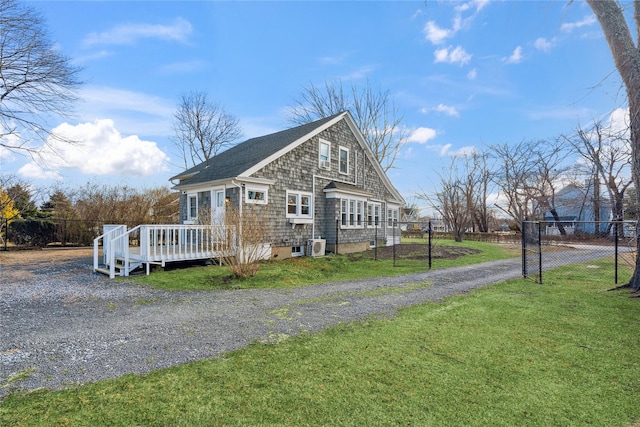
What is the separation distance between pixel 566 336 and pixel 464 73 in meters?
14.9

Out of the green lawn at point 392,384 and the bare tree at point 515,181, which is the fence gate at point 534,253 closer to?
the green lawn at point 392,384

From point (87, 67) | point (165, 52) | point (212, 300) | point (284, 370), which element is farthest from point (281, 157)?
point (284, 370)

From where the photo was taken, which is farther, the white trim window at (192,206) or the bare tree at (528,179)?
the bare tree at (528,179)

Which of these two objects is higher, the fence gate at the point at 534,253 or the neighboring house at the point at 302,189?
the neighboring house at the point at 302,189

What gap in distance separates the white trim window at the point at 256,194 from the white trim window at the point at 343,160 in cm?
551

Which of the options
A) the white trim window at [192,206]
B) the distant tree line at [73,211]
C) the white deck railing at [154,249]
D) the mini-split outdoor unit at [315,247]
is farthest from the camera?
the distant tree line at [73,211]

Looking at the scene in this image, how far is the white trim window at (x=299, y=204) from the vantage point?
14250 millimetres

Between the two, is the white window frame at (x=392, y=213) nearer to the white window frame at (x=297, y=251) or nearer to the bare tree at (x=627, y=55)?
the white window frame at (x=297, y=251)

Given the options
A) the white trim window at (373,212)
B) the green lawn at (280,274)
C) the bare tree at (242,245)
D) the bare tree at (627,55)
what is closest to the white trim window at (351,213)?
the white trim window at (373,212)

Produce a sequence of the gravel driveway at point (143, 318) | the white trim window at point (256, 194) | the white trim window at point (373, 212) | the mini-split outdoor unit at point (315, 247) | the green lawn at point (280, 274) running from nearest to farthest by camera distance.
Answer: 1. the gravel driveway at point (143, 318)
2. the green lawn at point (280, 274)
3. the white trim window at point (256, 194)
4. the mini-split outdoor unit at point (315, 247)
5. the white trim window at point (373, 212)

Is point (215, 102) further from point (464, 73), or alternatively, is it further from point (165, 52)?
point (464, 73)

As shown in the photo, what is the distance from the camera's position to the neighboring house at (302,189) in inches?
504

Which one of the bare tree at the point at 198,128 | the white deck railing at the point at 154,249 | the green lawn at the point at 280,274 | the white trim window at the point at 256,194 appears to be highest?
the bare tree at the point at 198,128

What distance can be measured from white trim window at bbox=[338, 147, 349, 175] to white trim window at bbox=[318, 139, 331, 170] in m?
0.93
